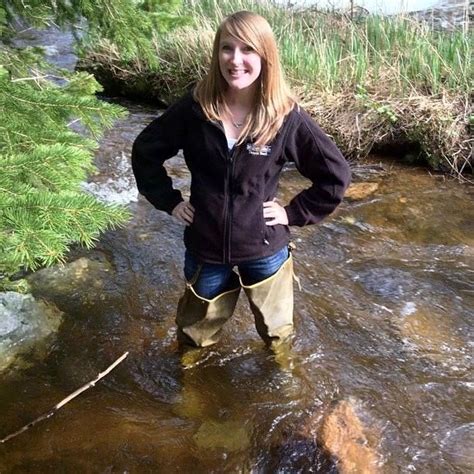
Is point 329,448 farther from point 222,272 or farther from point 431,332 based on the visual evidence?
point 431,332

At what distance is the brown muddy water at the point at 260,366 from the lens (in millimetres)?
2568

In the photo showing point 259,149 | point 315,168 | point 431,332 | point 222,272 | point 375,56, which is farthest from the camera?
point 375,56

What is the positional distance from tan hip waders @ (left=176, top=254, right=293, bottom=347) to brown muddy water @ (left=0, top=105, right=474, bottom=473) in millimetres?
240

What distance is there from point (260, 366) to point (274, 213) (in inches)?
39.3

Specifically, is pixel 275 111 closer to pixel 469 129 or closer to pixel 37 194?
pixel 37 194

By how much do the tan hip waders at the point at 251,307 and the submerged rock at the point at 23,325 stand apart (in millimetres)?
828

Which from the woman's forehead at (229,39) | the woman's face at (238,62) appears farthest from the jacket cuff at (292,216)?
the woman's forehead at (229,39)

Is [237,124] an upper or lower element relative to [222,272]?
upper

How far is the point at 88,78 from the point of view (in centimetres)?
331

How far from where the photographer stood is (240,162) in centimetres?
233

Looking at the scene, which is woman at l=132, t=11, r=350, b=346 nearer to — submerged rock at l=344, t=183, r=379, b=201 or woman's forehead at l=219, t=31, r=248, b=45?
woman's forehead at l=219, t=31, r=248, b=45

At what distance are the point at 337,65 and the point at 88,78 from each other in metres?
3.51

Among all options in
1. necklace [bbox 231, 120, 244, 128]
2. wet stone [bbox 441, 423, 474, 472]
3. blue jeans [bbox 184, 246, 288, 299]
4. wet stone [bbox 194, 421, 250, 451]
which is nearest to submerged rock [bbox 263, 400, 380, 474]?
wet stone [bbox 194, 421, 250, 451]

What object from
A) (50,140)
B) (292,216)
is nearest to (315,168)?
(292,216)
